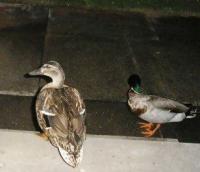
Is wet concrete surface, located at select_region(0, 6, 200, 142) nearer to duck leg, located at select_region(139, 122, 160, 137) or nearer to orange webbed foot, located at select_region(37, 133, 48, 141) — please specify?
duck leg, located at select_region(139, 122, 160, 137)

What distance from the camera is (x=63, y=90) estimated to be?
16.9 ft

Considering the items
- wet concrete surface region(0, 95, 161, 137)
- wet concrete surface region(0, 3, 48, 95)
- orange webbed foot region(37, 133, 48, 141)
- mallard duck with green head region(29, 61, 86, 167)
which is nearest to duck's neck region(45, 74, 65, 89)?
mallard duck with green head region(29, 61, 86, 167)

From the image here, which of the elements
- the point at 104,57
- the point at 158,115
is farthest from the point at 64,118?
the point at 104,57

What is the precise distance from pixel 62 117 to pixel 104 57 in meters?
3.19

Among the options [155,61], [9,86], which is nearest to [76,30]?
[155,61]

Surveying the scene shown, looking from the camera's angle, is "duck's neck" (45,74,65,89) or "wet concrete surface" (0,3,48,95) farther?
"wet concrete surface" (0,3,48,95)

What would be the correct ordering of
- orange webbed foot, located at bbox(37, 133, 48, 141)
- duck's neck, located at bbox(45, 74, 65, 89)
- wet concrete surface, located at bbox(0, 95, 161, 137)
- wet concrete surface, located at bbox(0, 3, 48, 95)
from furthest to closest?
wet concrete surface, located at bbox(0, 3, 48, 95)
wet concrete surface, located at bbox(0, 95, 161, 137)
duck's neck, located at bbox(45, 74, 65, 89)
orange webbed foot, located at bbox(37, 133, 48, 141)

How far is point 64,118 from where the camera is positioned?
185 inches

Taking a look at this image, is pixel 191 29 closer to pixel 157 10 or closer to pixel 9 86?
pixel 157 10

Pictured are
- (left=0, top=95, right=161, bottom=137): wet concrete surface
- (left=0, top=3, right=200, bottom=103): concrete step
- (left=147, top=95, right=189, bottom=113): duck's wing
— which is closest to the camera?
(left=147, top=95, right=189, bottom=113): duck's wing

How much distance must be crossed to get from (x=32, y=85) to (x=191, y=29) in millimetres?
4432

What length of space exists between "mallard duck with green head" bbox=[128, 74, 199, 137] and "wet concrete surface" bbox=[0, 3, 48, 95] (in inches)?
69.2

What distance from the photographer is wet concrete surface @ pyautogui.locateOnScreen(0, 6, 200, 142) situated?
20.3 feet

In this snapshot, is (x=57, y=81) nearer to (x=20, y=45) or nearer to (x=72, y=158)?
(x=72, y=158)
